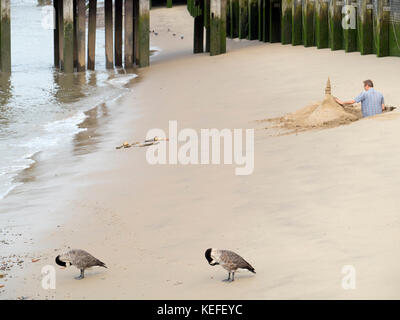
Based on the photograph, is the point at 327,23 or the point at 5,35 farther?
the point at 5,35

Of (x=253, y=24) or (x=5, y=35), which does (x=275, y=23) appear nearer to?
(x=253, y=24)

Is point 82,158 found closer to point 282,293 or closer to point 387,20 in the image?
point 282,293

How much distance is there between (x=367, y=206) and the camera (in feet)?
26.5

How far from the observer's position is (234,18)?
28656 mm

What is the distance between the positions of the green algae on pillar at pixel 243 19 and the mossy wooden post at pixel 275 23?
2.66 m

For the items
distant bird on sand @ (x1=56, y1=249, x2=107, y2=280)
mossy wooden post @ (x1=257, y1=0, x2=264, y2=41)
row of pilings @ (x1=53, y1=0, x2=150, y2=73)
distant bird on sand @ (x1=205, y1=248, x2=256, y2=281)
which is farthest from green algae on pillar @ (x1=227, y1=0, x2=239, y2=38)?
distant bird on sand @ (x1=205, y1=248, x2=256, y2=281)

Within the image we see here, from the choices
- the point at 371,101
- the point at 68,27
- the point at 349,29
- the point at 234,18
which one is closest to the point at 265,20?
the point at 234,18

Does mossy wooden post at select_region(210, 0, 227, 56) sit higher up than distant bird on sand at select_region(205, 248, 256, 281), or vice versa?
mossy wooden post at select_region(210, 0, 227, 56)

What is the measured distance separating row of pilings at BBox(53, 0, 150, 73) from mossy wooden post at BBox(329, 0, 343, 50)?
5478mm

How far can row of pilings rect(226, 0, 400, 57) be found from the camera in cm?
1823

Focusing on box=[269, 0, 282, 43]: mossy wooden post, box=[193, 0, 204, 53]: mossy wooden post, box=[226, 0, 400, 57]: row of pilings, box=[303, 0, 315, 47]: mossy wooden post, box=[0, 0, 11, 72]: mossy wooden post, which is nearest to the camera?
box=[226, 0, 400, 57]: row of pilings

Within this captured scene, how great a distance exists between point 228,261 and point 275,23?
1850 centimetres

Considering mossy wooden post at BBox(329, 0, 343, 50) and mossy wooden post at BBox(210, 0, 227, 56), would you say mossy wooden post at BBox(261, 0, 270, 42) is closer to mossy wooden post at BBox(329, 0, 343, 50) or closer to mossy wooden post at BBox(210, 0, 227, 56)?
mossy wooden post at BBox(210, 0, 227, 56)

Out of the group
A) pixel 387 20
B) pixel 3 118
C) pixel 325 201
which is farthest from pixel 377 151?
pixel 3 118
